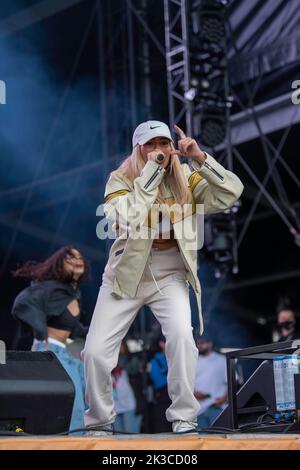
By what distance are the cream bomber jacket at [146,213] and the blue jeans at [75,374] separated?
1.51 meters

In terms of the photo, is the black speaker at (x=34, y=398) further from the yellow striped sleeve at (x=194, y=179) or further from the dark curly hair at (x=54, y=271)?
the dark curly hair at (x=54, y=271)

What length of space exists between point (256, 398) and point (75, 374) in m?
1.48

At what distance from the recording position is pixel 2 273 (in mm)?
11461

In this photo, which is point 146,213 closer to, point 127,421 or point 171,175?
point 171,175

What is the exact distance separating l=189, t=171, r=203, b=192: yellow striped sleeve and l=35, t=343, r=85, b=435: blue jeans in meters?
1.70

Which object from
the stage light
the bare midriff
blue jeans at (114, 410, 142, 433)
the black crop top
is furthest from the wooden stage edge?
the stage light

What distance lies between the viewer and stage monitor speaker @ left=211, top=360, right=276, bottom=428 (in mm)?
4320

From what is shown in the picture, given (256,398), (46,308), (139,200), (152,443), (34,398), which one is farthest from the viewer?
A: (46,308)

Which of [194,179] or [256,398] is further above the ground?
[194,179]

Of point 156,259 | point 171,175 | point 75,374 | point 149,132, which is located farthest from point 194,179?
point 75,374

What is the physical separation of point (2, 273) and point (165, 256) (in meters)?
7.64

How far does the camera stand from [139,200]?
152 inches

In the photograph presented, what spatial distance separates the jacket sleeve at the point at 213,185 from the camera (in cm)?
406
